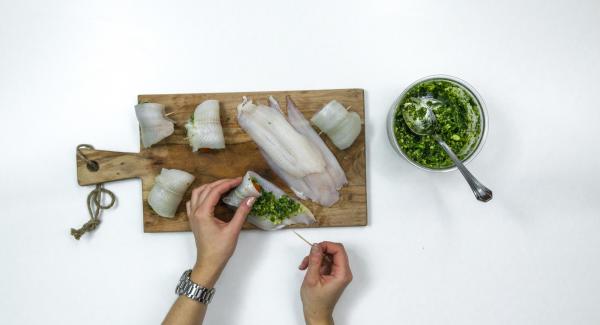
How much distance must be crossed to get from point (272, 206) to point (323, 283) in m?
0.27

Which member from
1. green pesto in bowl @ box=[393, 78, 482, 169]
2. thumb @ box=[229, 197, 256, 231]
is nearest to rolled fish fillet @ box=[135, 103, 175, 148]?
thumb @ box=[229, 197, 256, 231]

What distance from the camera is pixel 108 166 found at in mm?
1282

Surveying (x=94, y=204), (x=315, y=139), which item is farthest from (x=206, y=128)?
(x=94, y=204)

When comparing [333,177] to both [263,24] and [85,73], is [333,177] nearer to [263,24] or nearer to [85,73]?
[263,24]

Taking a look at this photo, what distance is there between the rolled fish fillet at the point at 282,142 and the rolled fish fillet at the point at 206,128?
81 mm

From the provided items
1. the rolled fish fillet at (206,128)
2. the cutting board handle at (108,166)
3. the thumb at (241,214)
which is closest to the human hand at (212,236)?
the thumb at (241,214)

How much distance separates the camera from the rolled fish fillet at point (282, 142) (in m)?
1.23

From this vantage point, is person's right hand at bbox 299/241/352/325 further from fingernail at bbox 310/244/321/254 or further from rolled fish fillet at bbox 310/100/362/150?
rolled fish fillet at bbox 310/100/362/150

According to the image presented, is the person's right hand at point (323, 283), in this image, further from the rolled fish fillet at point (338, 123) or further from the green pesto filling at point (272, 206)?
the rolled fish fillet at point (338, 123)

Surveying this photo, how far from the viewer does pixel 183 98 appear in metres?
1.27

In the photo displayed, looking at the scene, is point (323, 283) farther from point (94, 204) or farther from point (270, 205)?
point (94, 204)

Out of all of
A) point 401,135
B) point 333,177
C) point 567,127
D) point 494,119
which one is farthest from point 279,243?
point 567,127

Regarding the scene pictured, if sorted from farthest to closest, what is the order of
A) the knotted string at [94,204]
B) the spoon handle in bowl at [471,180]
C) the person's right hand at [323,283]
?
the knotted string at [94,204]
the person's right hand at [323,283]
the spoon handle in bowl at [471,180]

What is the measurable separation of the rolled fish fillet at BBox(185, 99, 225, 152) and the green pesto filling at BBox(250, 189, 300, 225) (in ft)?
0.66
